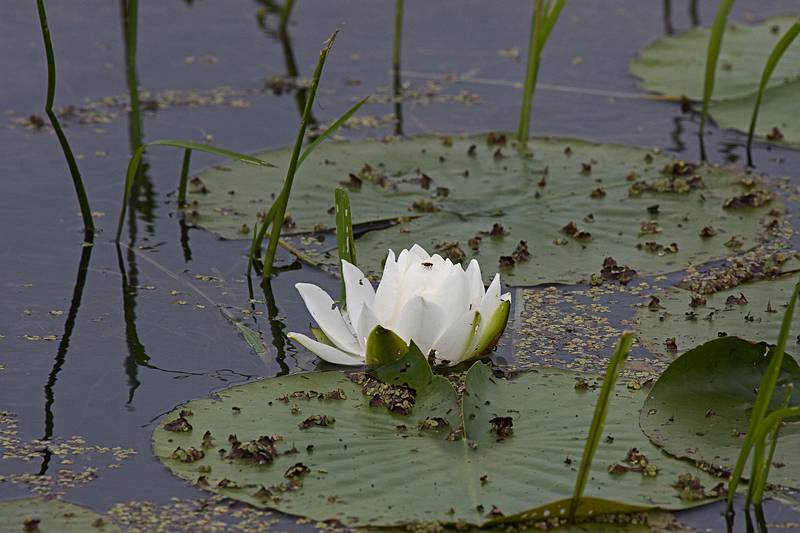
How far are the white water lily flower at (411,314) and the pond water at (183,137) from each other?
174mm

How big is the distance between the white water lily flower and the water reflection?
2.35 ft

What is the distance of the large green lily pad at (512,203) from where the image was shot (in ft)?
15.0

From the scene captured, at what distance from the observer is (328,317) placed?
369 centimetres

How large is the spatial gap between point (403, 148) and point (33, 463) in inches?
110

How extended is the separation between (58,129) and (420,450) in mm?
2073

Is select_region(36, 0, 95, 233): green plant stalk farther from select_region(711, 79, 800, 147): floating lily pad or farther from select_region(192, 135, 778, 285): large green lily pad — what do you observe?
select_region(711, 79, 800, 147): floating lily pad

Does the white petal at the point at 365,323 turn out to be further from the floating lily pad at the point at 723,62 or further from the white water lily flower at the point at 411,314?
the floating lily pad at the point at 723,62

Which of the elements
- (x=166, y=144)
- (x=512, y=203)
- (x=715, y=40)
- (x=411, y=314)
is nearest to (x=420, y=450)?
(x=411, y=314)

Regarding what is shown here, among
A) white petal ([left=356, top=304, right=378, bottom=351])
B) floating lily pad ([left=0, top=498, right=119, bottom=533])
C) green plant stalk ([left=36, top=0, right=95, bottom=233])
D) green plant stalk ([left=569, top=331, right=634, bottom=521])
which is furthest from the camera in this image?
green plant stalk ([left=36, top=0, right=95, bottom=233])

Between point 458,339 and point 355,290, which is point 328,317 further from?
point 458,339

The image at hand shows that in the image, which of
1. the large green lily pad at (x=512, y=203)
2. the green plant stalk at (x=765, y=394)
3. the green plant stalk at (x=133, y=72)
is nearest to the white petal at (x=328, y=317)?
the large green lily pad at (x=512, y=203)

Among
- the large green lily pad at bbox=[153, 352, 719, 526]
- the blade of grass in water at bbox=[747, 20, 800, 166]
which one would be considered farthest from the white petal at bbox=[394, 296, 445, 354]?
the blade of grass in water at bbox=[747, 20, 800, 166]

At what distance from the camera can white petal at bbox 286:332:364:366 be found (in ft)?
11.8

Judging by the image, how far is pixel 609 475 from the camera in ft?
9.98
